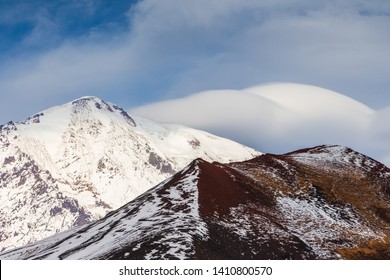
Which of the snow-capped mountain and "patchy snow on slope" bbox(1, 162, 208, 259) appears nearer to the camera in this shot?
"patchy snow on slope" bbox(1, 162, 208, 259)

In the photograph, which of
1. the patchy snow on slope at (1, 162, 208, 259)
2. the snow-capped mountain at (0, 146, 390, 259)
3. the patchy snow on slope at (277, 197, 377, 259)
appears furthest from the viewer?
the patchy snow on slope at (277, 197, 377, 259)

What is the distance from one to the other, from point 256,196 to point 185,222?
23002 millimetres

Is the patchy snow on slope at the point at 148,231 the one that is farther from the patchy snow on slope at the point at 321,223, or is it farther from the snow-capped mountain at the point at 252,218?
the patchy snow on slope at the point at 321,223

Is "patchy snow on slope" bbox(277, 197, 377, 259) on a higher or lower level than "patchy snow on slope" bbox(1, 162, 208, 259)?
lower

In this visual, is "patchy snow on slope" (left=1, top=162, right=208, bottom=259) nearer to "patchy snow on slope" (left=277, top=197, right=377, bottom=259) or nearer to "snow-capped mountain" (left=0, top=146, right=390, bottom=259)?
"snow-capped mountain" (left=0, top=146, right=390, bottom=259)

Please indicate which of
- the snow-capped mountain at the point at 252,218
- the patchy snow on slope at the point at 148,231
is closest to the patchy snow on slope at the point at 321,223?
the snow-capped mountain at the point at 252,218

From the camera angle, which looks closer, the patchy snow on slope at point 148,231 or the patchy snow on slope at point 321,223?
the patchy snow on slope at point 148,231

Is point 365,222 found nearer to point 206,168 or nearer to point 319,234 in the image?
Answer: point 319,234

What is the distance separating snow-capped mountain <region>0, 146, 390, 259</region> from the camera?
283 ft

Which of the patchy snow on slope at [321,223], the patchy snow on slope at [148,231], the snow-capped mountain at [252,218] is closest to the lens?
the patchy snow on slope at [148,231]

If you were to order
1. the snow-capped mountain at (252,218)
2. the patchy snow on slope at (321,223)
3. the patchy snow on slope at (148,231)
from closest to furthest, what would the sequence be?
the patchy snow on slope at (148,231) → the snow-capped mountain at (252,218) → the patchy snow on slope at (321,223)

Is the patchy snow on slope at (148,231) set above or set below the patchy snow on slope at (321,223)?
above

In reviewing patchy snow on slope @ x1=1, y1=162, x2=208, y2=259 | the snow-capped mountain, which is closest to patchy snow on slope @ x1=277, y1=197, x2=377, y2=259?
the snow-capped mountain

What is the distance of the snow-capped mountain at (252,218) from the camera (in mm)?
86250
